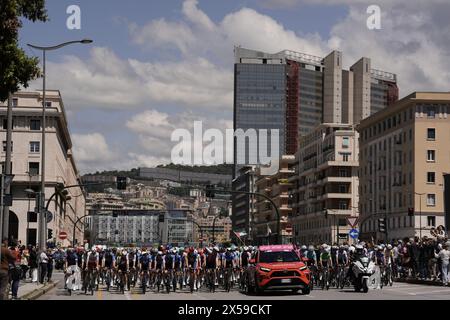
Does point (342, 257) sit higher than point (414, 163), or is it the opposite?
point (414, 163)

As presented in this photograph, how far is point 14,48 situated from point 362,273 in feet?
56.2

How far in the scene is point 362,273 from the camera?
1334 inches

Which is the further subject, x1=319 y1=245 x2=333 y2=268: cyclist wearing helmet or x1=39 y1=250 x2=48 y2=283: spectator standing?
x1=39 y1=250 x2=48 y2=283: spectator standing

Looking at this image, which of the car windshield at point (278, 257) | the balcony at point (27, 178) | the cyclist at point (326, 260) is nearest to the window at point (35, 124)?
the balcony at point (27, 178)

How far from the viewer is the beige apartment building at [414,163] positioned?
102562mm

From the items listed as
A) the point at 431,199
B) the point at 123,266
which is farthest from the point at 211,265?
the point at 431,199

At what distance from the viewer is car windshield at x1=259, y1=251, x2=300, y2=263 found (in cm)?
3353

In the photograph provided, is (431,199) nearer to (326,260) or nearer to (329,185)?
(329,185)

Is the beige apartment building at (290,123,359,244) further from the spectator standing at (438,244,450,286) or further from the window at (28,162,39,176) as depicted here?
the spectator standing at (438,244,450,286)

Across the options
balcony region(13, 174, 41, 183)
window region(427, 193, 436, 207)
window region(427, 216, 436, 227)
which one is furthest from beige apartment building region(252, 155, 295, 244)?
window region(427, 193, 436, 207)

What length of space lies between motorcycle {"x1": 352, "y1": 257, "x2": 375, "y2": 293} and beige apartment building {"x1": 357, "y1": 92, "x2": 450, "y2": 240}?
66.8 meters

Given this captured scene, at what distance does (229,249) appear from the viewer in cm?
4022

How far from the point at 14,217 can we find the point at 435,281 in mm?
78187
